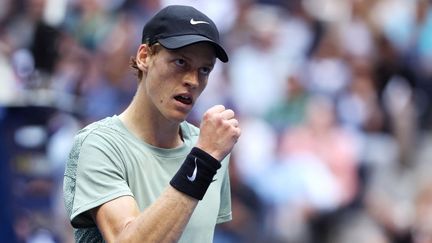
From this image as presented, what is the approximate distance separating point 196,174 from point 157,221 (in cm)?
23

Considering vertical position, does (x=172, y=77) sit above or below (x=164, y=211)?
above

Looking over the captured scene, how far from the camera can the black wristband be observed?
3.77 metres

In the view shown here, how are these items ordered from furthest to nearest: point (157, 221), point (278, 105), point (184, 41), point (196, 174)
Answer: point (278, 105), point (184, 41), point (196, 174), point (157, 221)

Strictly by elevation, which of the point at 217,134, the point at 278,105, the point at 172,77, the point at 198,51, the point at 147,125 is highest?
the point at 198,51

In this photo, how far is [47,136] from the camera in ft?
29.7

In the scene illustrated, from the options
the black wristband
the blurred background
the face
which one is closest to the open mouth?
the face

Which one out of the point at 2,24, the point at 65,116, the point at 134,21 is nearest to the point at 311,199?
the point at 65,116

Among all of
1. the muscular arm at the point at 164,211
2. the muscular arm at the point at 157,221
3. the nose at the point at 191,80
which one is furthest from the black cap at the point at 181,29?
the muscular arm at the point at 157,221

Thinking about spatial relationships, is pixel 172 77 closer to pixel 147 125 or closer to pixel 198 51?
pixel 198 51

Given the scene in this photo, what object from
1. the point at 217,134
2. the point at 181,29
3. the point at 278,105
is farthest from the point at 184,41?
the point at 278,105

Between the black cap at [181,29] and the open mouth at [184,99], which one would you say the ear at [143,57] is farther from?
the open mouth at [184,99]

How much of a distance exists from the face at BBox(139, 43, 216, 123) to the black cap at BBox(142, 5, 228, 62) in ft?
0.13

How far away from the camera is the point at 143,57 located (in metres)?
4.14

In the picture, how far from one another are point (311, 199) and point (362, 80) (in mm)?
1564
